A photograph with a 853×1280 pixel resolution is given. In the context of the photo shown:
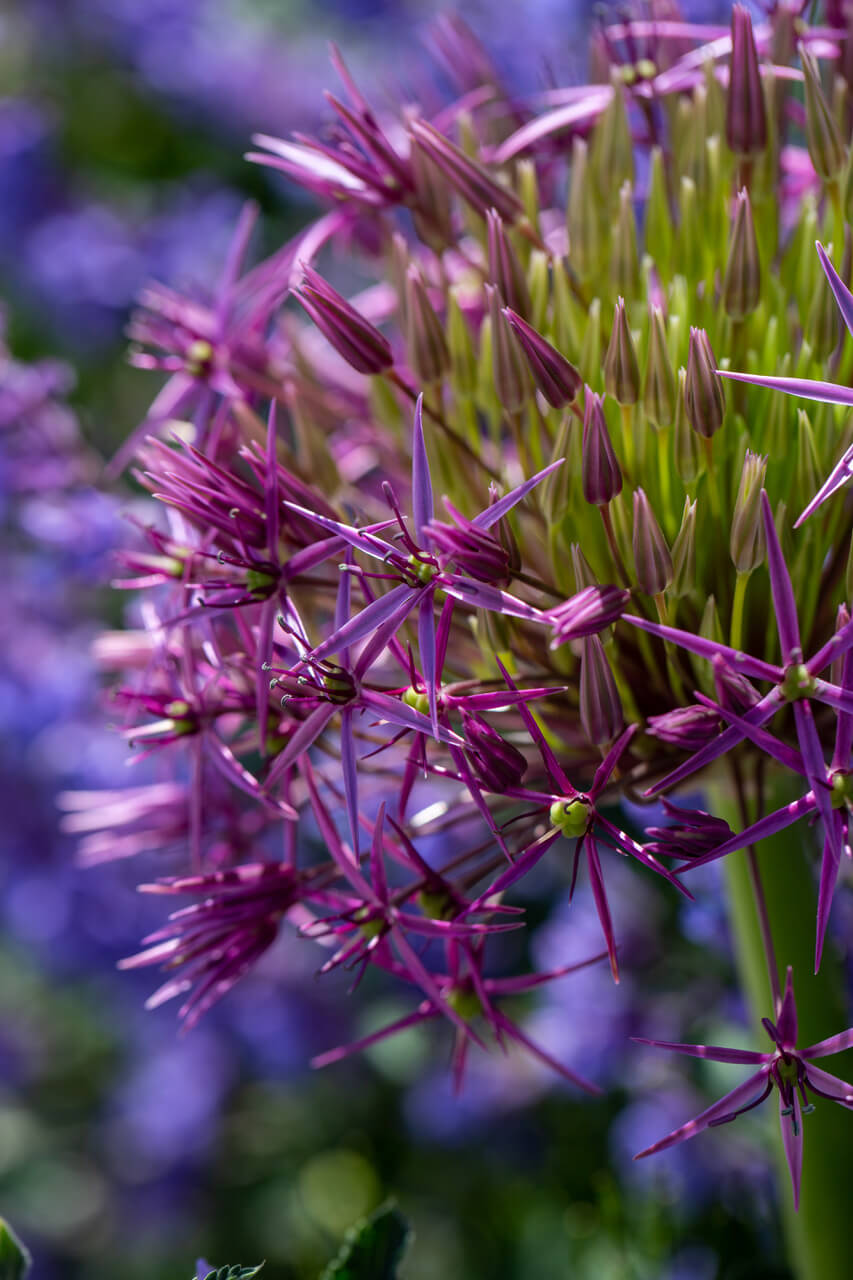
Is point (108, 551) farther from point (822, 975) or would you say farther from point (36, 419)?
point (822, 975)

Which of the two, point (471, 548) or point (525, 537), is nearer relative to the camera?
point (471, 548)

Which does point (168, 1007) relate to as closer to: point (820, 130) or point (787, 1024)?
point (787, 1024)

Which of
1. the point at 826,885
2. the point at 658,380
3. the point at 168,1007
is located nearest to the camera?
the point at 826,885

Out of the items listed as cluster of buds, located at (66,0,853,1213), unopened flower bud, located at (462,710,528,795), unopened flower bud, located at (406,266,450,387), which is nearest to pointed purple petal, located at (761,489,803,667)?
cluster of buds, located at (66,0,853,1213)

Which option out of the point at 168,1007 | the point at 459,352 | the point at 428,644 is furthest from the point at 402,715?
the point at 168,1007

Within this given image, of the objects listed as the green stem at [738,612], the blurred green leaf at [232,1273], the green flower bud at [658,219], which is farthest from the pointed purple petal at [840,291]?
the blurred green leaf at [232,1273]

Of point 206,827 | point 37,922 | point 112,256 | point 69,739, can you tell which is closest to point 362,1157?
point 37,922

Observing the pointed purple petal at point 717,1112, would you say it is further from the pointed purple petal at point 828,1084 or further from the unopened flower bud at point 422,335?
the unopened flower bud at point 422,335
